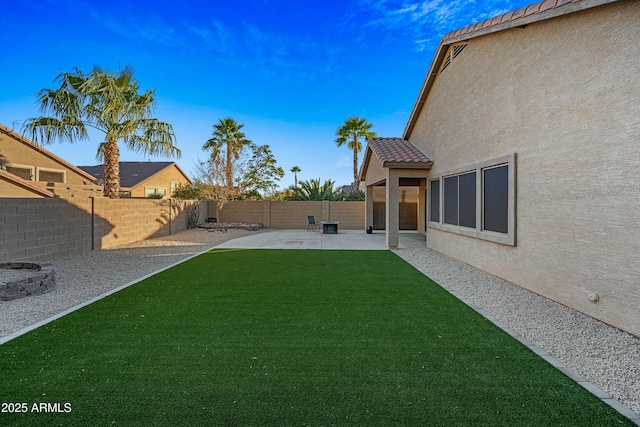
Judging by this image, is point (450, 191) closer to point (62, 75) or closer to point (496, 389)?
point (496, 389)

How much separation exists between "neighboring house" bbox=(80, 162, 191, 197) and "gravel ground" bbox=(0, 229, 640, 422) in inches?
815

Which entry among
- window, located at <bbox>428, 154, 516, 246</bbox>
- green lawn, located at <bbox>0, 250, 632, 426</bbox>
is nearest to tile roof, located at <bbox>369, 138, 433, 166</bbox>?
window, located at <bbox>428, 154, 516, 246</bbox>

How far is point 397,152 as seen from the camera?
1300cm

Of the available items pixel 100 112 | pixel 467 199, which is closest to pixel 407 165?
pixel 467 199

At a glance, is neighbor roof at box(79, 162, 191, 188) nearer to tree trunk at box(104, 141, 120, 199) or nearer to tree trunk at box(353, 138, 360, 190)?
tree trunk at box(104, 141, 120, 199)

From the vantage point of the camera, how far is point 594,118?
478cm

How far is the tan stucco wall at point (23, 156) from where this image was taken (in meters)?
15.1

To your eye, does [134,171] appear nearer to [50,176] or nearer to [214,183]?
[214,183]

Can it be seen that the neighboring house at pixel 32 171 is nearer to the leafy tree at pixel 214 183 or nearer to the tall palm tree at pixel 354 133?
the leafy tree at pixel 214 183

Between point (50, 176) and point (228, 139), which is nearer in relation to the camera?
point (50, 176)

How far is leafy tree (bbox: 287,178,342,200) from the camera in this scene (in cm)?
2206

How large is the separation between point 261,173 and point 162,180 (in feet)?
36.4

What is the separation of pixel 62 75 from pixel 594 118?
51.9 ft

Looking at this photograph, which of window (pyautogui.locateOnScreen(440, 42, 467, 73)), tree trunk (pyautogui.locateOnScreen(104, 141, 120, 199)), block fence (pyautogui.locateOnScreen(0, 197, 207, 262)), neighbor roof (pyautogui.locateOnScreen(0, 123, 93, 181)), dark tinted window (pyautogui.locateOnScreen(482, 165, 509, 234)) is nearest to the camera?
dark tinted window (pyautogui.locateOnScreen(482, 165, 509, 234))
